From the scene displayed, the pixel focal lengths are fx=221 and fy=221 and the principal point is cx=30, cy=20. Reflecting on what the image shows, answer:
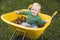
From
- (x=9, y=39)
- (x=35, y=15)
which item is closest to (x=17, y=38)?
(x=9, y=39)

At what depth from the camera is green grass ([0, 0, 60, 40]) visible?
4469mm

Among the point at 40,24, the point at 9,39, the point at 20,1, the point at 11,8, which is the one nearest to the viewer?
the point at 40,24

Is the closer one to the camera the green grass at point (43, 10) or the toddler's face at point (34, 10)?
the toddler's face at point (34, 10)

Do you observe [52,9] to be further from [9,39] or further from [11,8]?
[9,39]

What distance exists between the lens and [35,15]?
3.91 meters

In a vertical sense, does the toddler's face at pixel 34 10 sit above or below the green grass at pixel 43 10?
above

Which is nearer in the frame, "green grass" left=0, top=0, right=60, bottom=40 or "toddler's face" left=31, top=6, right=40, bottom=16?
"toddler's face" left=31, top=6, right=40, bottom=16

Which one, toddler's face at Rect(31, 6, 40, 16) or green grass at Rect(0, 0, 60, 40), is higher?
toddler's face at Rect(31, 6, 40, 16)

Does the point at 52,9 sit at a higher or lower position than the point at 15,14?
lower

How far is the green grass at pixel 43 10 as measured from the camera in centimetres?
447

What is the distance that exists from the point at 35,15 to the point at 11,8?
68.3 inches

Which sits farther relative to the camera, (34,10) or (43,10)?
(43,10)

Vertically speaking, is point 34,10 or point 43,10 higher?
point 34,10

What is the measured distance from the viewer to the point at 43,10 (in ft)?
18.4
